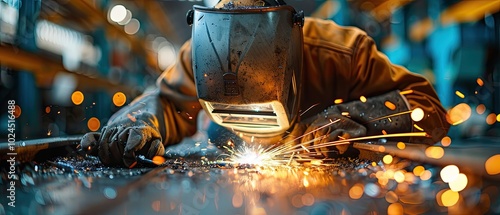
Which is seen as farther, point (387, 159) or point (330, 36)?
point (330, 36)

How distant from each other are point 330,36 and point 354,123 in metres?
0.42

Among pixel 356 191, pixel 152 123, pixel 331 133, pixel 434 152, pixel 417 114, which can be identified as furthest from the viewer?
pixel 417 114

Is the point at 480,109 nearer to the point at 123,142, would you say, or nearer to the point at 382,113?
the point at 382,113

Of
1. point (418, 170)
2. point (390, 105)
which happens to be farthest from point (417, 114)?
point (418, 170)

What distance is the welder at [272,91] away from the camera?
1.41 m

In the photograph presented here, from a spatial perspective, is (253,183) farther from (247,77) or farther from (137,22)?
(137,22)

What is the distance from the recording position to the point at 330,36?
6.57ft

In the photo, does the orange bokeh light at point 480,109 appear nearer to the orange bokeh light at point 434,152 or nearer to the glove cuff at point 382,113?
the glove cuff at point 382,113

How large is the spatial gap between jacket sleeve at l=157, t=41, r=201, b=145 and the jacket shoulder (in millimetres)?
468

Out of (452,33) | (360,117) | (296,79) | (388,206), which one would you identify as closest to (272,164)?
(296,79)

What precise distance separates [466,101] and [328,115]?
13.7ft

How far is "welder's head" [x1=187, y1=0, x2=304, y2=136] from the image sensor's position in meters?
1.39

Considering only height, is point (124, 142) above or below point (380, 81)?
below

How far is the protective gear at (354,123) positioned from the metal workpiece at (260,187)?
7 centimetres
